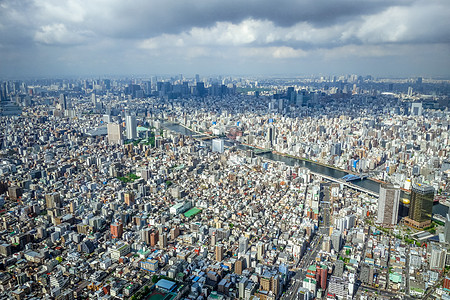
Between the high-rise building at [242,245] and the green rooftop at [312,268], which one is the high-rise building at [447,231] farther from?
the high-rise building at [242,245]

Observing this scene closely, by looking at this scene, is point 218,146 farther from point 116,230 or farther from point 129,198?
point 116,230

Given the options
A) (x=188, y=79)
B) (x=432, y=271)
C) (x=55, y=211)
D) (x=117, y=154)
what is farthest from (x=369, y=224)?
(x=188, y=79)

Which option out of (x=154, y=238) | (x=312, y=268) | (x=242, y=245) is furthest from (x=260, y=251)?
(x=154, y=238)

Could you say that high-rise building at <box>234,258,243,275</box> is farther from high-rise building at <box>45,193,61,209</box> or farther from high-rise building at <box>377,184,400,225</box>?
high-rise building at <box>45,193,61,209</box>

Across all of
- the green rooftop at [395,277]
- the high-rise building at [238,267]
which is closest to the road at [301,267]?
the high-rise building at [238,267]

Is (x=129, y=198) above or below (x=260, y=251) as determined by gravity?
above

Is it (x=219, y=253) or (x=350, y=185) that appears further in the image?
(x=350, y=185)
